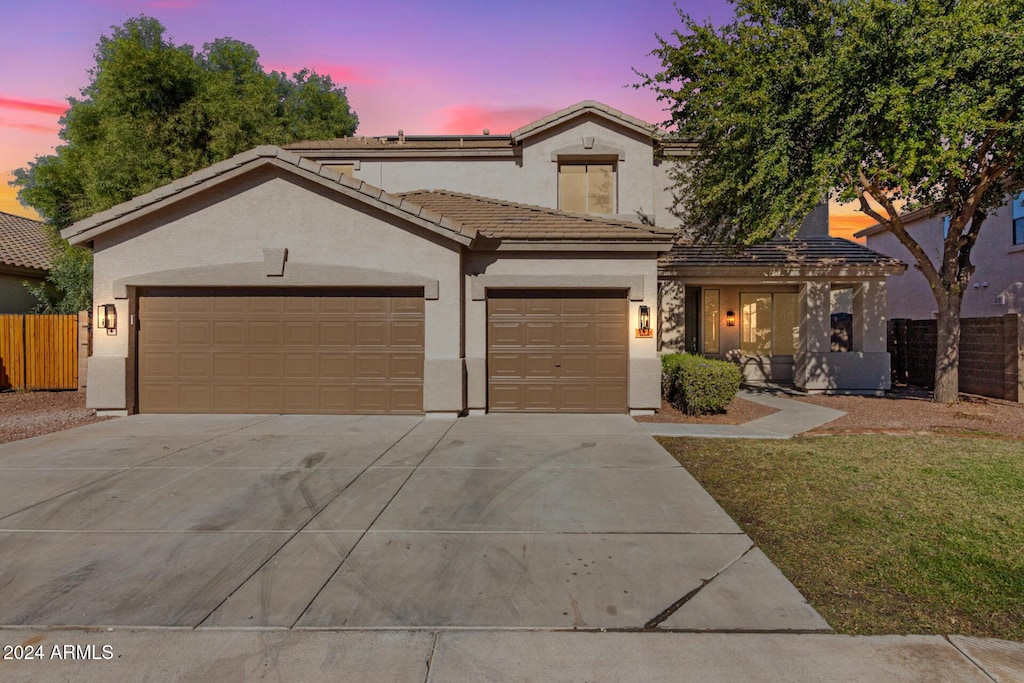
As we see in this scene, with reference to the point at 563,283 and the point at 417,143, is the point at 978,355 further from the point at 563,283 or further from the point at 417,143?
the point at 417,143

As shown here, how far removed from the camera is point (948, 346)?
12.8 m

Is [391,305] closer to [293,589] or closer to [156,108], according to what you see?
[293,589]

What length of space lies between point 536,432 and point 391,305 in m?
4.17

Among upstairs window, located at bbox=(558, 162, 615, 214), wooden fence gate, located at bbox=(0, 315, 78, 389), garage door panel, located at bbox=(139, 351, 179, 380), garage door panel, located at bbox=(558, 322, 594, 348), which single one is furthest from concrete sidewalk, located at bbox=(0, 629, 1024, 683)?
wooden fence gate, located at bbox=(0, 315, 78, 389)

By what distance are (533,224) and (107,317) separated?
914cm

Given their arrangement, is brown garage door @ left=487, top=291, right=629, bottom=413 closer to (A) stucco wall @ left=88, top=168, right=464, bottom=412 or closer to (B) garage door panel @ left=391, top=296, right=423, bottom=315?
(A) stucco wall @ left=88, top=168, right=464, bottom=412

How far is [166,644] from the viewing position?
3.43 metres

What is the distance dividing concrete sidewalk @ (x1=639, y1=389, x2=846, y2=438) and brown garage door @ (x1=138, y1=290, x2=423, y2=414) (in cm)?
518

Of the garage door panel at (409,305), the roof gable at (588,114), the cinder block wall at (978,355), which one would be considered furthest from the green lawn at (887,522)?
the roof gable at (588,114)

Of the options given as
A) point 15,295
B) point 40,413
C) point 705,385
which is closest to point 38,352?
point 40,413

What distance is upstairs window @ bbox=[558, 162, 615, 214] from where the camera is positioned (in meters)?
15.9

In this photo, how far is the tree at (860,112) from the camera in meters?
9.79

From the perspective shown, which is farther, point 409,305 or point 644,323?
point 644,323

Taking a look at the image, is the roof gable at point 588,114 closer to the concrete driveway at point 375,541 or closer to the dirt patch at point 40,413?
the concrete driveway at point 375,541
